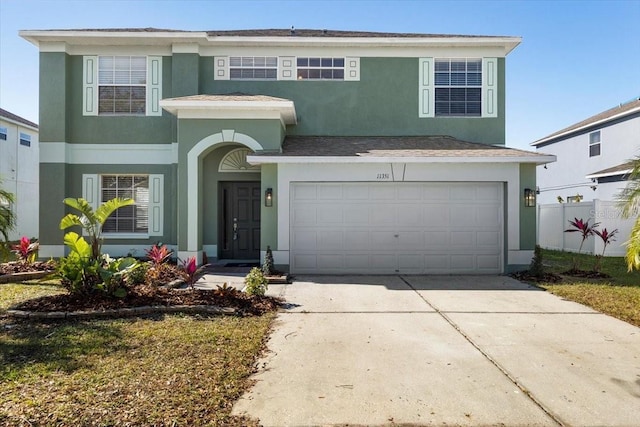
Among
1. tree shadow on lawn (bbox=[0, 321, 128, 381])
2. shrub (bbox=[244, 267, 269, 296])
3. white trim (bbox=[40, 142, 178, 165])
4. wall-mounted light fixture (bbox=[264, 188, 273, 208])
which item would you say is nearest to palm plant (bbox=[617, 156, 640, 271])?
shrub (bbox=[244, 267, 269, 296])

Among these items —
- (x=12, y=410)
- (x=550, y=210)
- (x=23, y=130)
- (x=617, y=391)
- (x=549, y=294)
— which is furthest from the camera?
(x=23, y=130)

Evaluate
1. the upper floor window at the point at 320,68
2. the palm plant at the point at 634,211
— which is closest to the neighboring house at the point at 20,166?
the upper floor window at the point at 320,68

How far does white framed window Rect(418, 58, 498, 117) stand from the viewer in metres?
13.0

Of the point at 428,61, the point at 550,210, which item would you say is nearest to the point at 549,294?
the point at 428,61

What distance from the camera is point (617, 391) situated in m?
4.03

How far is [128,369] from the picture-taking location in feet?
14.3

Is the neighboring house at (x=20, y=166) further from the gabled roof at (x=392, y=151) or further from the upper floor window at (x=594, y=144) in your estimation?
the upper floor window at (x=594, y=144)

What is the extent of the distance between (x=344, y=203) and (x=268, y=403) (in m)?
7.33

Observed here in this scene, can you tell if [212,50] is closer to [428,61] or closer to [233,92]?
[233,92]

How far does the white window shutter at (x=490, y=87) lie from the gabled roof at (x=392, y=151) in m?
1.60

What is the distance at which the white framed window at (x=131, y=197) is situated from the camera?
40.9 feet

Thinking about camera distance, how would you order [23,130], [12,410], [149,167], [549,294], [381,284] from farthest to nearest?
[23,130]
[149,167]
[381,284]
[549,294]
[12,410]

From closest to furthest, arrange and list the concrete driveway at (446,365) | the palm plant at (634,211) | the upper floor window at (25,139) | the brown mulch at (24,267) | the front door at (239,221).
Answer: the concrete driveway at (446,365), the palm plant at (634,211), the brown mulch at (24,267), the front door at (239,221), the upper floor window at (25,139)

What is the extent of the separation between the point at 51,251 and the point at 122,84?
5382mm
